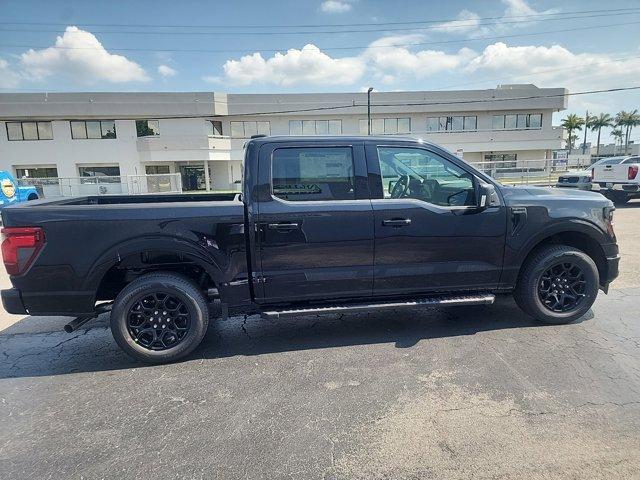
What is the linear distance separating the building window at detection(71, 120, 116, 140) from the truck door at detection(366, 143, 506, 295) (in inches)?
1299

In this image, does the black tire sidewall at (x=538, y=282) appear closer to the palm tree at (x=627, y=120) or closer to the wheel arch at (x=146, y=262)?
the wheel arch at (x=146, y=262)

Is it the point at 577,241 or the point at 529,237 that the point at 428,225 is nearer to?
the point at 529,237

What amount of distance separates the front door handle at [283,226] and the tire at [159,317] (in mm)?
941

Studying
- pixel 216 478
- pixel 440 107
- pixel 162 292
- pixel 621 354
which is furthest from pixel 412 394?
pixel 440 107

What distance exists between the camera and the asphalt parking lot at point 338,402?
2.42 meters

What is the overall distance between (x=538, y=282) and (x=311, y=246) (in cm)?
250

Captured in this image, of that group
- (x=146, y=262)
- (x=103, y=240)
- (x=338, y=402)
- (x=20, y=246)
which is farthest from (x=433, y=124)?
(x=20, y=246)

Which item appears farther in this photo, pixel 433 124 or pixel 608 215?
pixel 433 124

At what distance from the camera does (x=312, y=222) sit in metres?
3.69

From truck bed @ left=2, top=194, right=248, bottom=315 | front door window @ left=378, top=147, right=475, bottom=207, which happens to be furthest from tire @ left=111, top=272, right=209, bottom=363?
front door window @ left=378, top=147, right=475, bottom=207

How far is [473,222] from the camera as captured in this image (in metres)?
3.98

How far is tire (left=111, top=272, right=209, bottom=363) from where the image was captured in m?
3.57

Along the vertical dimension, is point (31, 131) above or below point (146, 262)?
above

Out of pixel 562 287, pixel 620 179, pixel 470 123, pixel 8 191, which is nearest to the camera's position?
pixel 562 287
